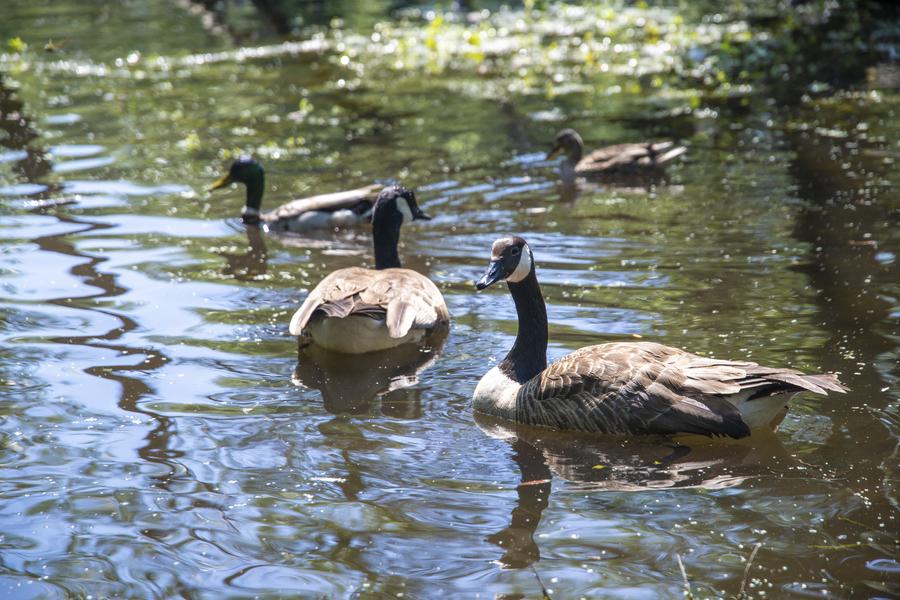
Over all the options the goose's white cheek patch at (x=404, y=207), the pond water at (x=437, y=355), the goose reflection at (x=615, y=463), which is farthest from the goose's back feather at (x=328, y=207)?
the goose reflection at (x=615, y=463)

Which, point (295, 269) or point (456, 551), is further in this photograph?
point (295, 269)

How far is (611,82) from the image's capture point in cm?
2117

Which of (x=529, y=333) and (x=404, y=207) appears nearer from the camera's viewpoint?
(x=529, y=333)

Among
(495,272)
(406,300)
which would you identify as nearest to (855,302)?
(495,272)

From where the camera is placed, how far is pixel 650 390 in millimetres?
7668

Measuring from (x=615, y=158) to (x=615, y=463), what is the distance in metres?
8.67

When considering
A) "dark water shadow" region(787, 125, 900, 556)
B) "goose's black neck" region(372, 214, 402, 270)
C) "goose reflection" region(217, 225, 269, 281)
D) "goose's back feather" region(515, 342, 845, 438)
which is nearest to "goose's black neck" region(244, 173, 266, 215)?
"goose reflection" region(217, 225, 269, 281)

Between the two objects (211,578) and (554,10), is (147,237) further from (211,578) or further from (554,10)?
(554,10)

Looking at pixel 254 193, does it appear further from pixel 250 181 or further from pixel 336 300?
pixel 336 300

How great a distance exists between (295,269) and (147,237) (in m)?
2.00

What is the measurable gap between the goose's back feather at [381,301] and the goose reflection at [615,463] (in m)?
1.71

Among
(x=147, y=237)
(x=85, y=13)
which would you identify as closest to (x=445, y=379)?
(x=147, y=237)

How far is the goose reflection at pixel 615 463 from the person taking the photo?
699 centimetres

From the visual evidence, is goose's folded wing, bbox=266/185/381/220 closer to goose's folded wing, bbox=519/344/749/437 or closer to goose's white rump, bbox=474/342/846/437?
goose's white rump, bbox=474/342/846/437
